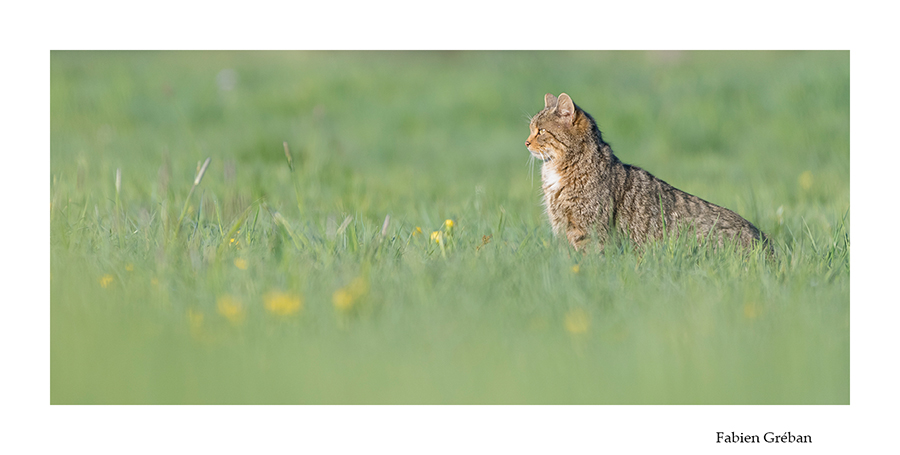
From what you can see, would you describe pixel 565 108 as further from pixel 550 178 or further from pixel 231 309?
pixel 231 309

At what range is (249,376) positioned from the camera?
9.66ft

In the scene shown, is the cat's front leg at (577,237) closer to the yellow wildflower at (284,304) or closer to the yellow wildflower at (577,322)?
the yellow wildflower at (577,322)

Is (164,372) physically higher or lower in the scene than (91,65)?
lower

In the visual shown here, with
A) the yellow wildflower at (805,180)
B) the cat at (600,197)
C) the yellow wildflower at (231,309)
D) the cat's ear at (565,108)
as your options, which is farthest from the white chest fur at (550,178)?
the yellow wildflower at (805,180)

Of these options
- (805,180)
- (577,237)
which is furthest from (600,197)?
(805,180)

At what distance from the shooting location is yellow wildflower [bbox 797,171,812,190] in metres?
6.95

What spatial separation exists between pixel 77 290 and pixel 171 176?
3499 millimetres

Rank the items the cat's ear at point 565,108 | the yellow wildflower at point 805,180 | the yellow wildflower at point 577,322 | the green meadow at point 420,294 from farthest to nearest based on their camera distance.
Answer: the yellow wildflower at point 805,180 < the cat's ear at point 565,108 < the yellow wildflower at point 577,322 < the green meadow at point 420,294

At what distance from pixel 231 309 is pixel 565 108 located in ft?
8.39

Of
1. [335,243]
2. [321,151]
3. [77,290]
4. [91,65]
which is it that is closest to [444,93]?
[321,151]

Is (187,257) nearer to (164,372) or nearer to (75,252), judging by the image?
(75,252)

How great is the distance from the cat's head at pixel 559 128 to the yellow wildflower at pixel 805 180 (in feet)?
10.5

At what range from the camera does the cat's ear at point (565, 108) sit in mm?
4723

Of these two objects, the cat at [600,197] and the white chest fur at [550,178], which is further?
the white chest fur at [550,178]
